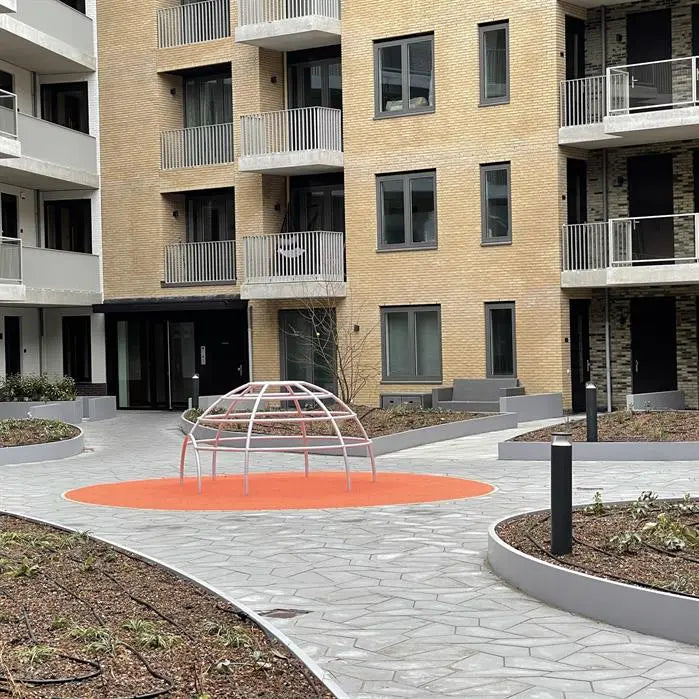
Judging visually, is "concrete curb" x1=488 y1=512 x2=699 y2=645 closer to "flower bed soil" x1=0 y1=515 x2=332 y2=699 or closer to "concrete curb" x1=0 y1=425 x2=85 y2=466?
"flower bed soil" x1=0 y1=515 x2=332 y2=699

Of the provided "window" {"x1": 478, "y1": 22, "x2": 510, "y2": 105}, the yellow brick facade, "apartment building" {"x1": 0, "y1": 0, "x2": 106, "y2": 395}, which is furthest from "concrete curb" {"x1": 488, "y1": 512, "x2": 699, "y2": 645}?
"apartment building" {"x1": 0, "y1": 0, "x2": 106, "y2": 395}

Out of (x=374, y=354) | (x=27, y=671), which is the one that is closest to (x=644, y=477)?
(x=27, y=671)

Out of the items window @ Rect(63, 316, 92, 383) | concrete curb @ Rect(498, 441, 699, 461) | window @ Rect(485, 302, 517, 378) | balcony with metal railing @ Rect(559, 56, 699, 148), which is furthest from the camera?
window @ Rect(63, 316, 92, 383)

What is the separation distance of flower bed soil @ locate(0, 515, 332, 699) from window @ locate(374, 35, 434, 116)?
22912 millimetres

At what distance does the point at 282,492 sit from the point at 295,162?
17435mm

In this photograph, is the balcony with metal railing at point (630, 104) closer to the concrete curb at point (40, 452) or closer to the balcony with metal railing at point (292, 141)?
the balcony with metal railing at point (292, 141)

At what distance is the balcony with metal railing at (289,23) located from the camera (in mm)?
32250

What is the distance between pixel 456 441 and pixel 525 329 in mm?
6955

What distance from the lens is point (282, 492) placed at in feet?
53.6

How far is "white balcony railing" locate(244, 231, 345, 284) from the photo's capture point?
106ft

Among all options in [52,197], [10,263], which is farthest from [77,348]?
[10,263]

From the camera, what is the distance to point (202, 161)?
35.3 m

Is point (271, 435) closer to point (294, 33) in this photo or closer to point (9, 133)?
point (9, 133)

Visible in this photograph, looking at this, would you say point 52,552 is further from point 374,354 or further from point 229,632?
point 374,354
